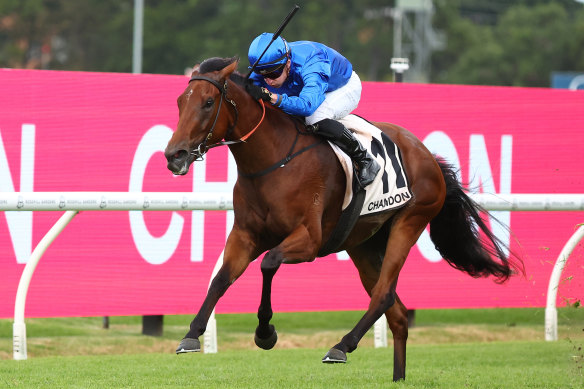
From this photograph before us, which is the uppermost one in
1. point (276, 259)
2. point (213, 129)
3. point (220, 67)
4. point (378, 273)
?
point (220, 67)

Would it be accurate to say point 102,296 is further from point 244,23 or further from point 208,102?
point 244,23

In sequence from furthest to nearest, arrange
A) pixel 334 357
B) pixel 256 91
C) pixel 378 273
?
pixel 378 273 → pixel 256 91 → pixel 334 357

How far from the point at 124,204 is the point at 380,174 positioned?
5.51ft

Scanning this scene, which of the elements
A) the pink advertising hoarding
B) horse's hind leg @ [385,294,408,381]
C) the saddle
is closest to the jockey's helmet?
the saddle

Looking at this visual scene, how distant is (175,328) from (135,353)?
0.79 m

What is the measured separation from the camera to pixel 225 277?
471 centimetres

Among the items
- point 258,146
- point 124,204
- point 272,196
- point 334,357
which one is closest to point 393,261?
point 334,357

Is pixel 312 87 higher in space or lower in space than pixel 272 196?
higher

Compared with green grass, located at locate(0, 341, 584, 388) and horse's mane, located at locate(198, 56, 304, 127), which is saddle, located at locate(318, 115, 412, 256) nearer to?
horse's mane, located at locate(198, 56, 304, 127)

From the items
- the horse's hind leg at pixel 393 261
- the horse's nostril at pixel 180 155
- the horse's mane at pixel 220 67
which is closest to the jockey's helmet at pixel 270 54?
the horse's mane at pixel 220 67

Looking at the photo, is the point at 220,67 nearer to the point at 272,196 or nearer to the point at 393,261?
the point at 272,196

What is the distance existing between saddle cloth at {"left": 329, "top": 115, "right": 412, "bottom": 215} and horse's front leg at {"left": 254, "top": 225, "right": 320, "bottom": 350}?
506mm

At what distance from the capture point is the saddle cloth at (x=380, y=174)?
17.7 feet

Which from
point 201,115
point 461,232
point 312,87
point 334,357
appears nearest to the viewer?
point 201,115
